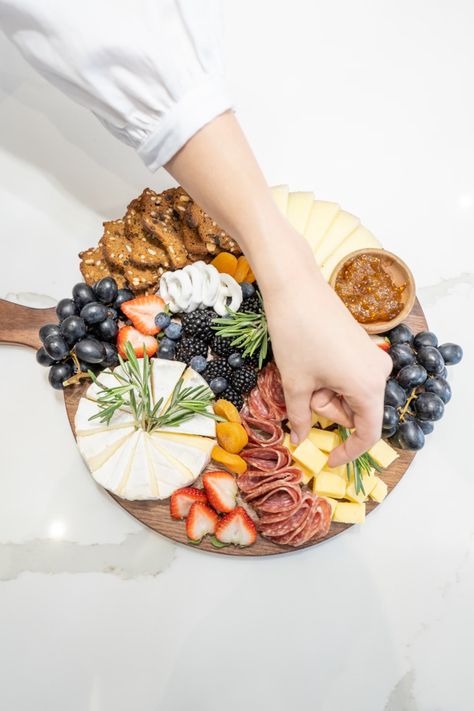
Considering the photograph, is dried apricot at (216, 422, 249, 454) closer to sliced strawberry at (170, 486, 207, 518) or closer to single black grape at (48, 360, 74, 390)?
sliced strawberry at (170, 486, 207, 518)

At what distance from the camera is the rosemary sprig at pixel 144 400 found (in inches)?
54.1

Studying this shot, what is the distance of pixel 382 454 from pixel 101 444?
73 cm

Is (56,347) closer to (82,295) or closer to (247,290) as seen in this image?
(82,295)

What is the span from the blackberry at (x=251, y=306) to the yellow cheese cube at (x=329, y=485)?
458mm

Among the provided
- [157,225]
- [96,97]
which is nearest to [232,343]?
[157,225]

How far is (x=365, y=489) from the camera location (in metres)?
1.47

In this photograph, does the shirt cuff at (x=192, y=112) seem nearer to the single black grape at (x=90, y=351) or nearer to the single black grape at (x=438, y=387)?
the single black grape at (x=90, y=351)

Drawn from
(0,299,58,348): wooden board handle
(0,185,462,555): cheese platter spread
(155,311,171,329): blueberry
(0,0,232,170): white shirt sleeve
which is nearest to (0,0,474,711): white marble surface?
(0,299,58,348): wooden board handle

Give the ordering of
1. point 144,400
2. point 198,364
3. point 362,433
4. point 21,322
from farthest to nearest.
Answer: point 21,322, point 198,364, point 144,400, point 362,433

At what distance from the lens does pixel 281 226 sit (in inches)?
41.9

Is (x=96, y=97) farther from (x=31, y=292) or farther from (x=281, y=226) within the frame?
(x=31, y=292)

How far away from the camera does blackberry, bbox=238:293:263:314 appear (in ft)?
4.90

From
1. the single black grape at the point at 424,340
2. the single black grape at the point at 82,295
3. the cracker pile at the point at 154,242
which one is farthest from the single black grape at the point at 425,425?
the single black grape at the point at 82,295

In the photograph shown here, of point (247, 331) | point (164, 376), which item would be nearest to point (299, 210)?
point (247, 331)
